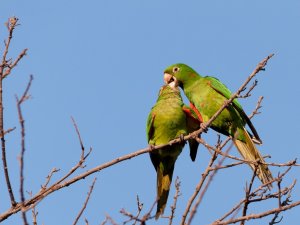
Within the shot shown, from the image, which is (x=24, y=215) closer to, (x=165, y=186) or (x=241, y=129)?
(x=165, y=186)

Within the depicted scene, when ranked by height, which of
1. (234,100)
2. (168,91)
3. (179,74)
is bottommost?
(234,100)

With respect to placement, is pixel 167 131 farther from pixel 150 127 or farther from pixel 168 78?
pixel 168 78

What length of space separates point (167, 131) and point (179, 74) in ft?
4.21

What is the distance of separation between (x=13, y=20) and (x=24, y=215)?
8.07ft

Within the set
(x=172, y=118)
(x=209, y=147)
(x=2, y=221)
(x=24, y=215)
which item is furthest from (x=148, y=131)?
(x=24, y=215)

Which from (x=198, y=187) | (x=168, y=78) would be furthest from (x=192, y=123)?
(x=198, y=187)

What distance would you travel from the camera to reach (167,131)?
5.99 meters

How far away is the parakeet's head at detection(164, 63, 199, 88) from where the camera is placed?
22.5ft

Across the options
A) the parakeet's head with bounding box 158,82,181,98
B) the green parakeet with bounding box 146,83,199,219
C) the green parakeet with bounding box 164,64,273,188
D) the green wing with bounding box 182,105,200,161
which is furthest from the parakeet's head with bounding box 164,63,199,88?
the green wing with bounding box 182,105,200,161

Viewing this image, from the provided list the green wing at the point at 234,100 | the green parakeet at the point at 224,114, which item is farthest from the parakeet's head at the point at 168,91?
the green wing at the point at 234,100

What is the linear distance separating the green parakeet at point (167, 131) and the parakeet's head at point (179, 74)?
61cm

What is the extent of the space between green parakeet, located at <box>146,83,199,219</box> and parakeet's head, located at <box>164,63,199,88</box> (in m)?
0.61

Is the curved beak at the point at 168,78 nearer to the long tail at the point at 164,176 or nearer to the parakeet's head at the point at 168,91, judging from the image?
the parakeet's head at the point at 168,91

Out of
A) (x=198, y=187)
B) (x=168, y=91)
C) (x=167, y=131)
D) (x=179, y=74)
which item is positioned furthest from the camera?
(x=179, y=74)
